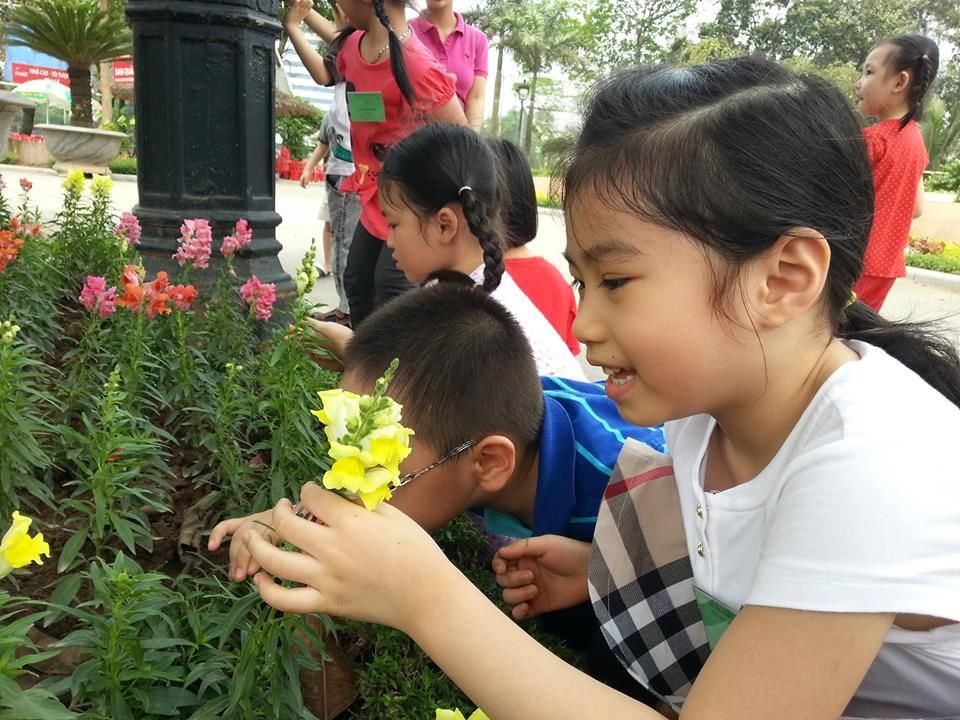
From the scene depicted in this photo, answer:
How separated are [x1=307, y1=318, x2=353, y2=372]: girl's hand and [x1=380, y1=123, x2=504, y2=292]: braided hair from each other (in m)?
0.41

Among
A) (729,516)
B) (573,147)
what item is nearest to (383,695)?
(729,516)

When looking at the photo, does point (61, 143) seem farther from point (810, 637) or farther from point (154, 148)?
point (810, 637)

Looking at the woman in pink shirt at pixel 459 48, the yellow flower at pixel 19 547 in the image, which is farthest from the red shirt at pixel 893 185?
the yellow flower at pixel 19 547

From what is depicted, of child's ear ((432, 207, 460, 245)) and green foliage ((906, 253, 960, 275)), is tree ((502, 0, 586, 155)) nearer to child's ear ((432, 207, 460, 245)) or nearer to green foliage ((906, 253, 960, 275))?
green foliage ((906, 253, 960, 275))

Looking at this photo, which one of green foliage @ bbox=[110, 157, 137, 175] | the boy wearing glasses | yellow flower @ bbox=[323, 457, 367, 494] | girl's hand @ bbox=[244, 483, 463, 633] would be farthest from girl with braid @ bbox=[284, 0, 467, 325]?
green foliage @ bbox=[110, 157, 137, 175]

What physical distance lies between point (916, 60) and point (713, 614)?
3785 millimetres

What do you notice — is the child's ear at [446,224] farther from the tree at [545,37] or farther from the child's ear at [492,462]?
the tree at [545,37]

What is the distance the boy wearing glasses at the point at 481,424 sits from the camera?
1.78 m

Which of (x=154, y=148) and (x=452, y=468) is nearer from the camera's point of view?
(x=452, y=468)

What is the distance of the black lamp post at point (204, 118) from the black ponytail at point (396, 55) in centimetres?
44

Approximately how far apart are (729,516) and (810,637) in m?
0.33

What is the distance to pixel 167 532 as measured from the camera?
207 centimetres

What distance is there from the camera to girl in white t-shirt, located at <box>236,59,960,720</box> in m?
1.10

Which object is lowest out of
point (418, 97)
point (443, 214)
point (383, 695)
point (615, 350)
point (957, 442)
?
point (383, 695)
